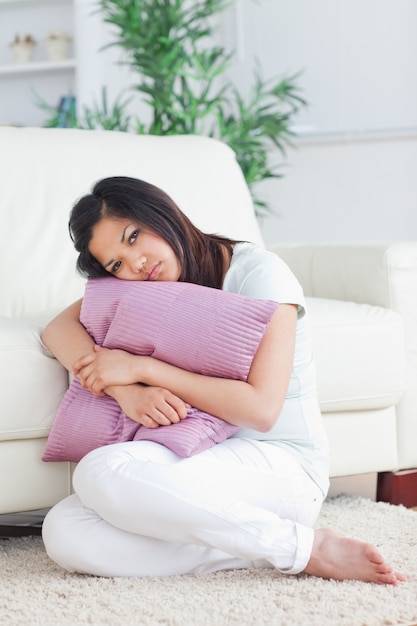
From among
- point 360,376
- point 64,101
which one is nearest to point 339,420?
point 360,376

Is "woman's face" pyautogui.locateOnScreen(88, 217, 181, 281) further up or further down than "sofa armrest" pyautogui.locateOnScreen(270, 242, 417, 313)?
further up

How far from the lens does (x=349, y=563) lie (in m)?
1.47

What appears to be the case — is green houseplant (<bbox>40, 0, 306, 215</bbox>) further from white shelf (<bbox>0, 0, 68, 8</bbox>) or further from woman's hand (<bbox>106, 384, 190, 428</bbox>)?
woman's hand (<bbox>106, 384, 190, 428</bbox>)

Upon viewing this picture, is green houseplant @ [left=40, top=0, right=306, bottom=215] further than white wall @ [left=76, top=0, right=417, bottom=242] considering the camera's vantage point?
No

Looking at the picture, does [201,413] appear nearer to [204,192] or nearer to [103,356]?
[103,356]

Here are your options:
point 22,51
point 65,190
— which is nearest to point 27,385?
point 65,190

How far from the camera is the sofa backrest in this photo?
2.29 metres

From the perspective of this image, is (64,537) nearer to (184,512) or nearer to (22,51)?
(184,512)

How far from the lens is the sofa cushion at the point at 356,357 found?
196 centimetres

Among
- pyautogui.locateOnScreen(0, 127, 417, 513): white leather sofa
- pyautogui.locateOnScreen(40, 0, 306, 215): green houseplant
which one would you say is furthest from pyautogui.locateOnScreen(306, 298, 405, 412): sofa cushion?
pyautogui.locateOnScreen(40, 0, 306, 215): green houseplant

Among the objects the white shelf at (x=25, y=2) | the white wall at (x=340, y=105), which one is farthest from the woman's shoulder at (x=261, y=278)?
the white shelf at (x=25, y=2)

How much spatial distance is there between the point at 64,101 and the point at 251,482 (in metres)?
3.45

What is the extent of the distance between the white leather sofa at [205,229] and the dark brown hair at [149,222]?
26 centimetres

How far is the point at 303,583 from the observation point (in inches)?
57.8
